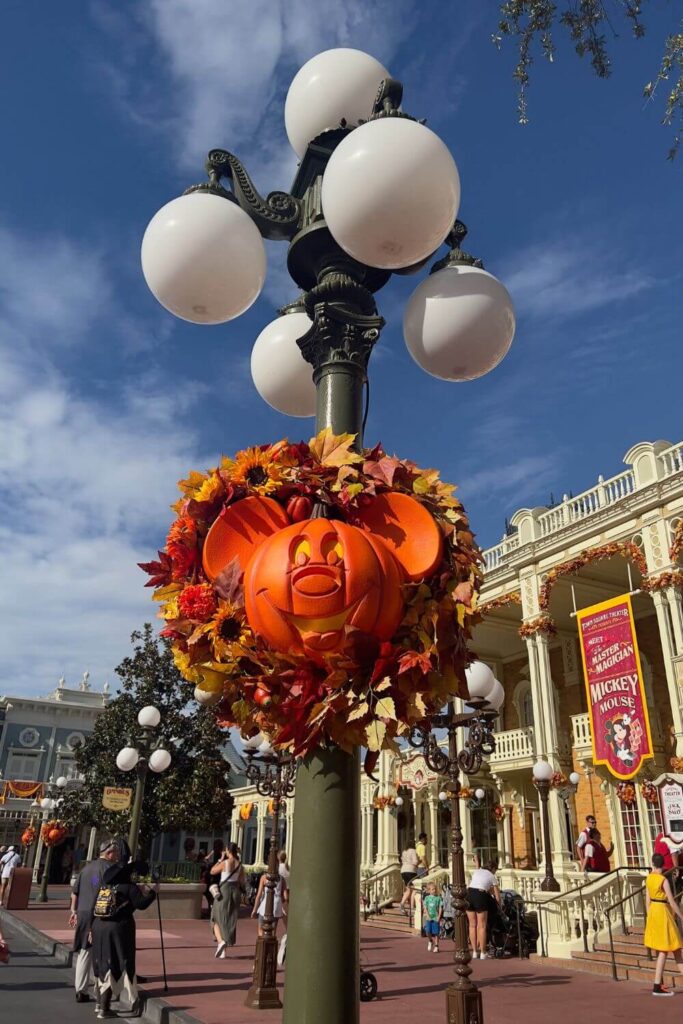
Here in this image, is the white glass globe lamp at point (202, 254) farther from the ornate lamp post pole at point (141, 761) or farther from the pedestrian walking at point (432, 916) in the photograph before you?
the pedestrian walking at point (432, 916)

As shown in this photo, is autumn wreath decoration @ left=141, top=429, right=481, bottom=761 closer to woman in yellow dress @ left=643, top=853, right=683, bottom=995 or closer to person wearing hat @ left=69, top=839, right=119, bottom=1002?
person wearing hat @ left=69, top=839, right=119, bottom=1002

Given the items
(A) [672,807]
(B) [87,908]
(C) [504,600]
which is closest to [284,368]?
(B) [87,908]

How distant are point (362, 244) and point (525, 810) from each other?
74.8 feet

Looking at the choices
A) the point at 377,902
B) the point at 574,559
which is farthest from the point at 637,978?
the point at 377,902

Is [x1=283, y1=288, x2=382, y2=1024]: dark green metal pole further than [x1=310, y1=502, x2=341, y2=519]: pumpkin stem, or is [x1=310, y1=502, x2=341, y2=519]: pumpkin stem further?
[x1=310, y1=502, x2=341, y2=519]: pumpkin stem

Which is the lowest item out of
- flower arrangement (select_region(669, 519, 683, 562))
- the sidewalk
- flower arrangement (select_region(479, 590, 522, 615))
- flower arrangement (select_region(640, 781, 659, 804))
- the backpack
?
the sidewalk

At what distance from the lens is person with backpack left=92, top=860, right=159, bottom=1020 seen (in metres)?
6.62

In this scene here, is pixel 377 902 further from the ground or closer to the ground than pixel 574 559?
closer to the ground

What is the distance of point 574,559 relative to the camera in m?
18.8

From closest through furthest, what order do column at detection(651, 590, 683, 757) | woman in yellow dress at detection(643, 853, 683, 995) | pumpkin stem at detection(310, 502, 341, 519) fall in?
1. pumpkin stem at detection(310, 502, 341, 519)
2. woman in yellow dress at detection(643, 853, 683, 995)
3. column at detection(651, 590, 683, 757)

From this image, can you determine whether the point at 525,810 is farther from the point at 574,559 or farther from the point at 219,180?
the point at 219,180

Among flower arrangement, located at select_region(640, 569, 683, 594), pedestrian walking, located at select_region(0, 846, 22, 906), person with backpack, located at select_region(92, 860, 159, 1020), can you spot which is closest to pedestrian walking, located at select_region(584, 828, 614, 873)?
flower arrangement, located at select_region(640, 569, 683, 594)

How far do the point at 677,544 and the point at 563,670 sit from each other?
8149mm

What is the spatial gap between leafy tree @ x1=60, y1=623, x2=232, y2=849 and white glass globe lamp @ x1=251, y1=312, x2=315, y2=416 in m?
19.7
